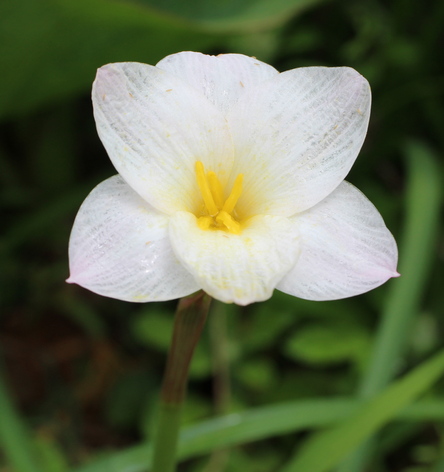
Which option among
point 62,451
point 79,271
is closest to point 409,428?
point 62,451

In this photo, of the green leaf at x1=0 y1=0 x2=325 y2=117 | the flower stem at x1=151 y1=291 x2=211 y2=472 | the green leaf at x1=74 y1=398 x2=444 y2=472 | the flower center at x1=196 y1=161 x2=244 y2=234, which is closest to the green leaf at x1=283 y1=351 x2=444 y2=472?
the green leaf at x1=74 y1=398 x2=444 y2=472

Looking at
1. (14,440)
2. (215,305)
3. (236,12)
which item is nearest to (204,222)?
(14,440)

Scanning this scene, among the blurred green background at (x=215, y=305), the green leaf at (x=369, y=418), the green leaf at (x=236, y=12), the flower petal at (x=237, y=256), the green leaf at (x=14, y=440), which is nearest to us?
the flower petal at (x=237, y=256)

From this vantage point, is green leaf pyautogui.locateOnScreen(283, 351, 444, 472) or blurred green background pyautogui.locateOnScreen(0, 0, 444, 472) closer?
green leaf pyautogui.locateOnScreen(283, 351, 444, 472)

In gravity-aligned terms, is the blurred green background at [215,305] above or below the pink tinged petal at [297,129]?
below

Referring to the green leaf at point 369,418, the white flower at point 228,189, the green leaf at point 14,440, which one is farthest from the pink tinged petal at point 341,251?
the green leaf at point 14,440

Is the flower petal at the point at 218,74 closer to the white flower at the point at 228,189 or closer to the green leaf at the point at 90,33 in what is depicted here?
the white flower at the point at 228,189

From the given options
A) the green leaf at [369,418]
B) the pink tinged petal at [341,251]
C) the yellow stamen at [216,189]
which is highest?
the yellow stamen at [216,189]

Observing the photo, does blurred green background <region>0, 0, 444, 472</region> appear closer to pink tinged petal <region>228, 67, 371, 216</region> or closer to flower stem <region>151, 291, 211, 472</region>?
flower stem <region>151, 291, 211, 472</region>
